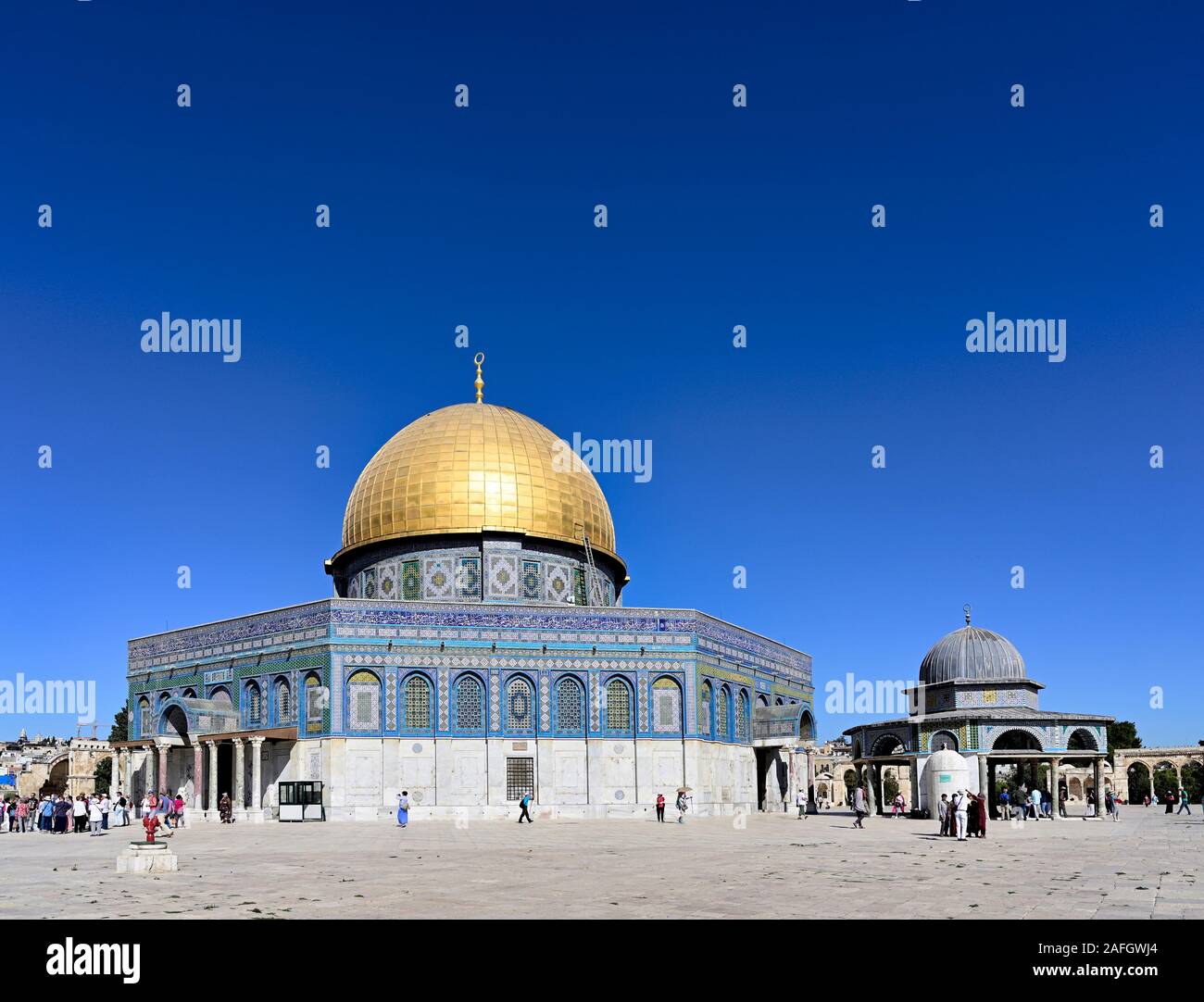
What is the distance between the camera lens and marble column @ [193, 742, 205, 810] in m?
41.9

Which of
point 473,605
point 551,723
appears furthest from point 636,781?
point 473,605

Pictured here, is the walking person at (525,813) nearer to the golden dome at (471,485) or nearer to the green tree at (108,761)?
the golden dome at (471,485)

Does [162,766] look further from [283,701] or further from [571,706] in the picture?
[571,706]

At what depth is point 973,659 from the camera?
181 ft

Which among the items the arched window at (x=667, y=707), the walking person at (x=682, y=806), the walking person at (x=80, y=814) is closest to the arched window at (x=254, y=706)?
the walking person at (x=80, y=814)

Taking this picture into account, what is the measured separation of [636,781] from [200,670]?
50.5 ft

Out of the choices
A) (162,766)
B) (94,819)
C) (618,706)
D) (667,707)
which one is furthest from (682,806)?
(162,766)

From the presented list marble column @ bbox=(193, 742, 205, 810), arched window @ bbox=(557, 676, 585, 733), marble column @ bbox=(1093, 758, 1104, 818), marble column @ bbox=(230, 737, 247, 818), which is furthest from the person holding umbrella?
marble column @ bbox=(193, 742, 205, 810)

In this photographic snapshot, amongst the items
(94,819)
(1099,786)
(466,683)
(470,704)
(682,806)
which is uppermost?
(466,683)

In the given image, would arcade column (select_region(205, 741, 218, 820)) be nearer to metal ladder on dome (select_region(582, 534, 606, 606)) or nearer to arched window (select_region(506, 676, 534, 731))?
arched window (select_region(506, 676, 534, 731))

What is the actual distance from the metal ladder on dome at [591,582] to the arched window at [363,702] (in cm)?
1050

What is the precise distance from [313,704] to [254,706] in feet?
10.4

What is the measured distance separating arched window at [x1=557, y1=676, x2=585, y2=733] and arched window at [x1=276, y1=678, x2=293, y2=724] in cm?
853
